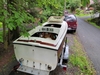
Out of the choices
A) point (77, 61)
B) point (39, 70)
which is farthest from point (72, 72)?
point (39, 70)

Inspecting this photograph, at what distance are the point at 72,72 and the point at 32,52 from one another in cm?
233

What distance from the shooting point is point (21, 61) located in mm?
4574

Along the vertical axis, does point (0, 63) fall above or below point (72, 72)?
above

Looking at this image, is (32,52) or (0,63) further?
(0,63)

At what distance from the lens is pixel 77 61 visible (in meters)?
6.57

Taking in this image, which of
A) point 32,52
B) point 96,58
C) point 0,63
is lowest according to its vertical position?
point 96,58

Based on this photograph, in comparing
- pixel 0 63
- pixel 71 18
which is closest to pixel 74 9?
pixel 71 18

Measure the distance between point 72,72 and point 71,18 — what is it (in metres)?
7.77

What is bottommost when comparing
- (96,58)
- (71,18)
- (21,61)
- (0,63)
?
(96,58)

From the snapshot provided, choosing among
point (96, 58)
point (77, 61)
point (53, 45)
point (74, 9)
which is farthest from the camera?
point (74, 9)

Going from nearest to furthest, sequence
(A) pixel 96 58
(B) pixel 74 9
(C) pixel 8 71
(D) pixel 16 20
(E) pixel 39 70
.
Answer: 1. (D) pixel 16 20
2. (E) pixel 39 70
3. (C) pixel 8 71
4. (A) pixel 96 58
5. (B) pixel 74 9

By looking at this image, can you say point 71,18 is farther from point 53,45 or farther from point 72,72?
point 53,45

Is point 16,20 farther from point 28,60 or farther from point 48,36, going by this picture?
point 48,36

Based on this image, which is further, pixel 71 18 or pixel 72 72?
pixel 71 18
